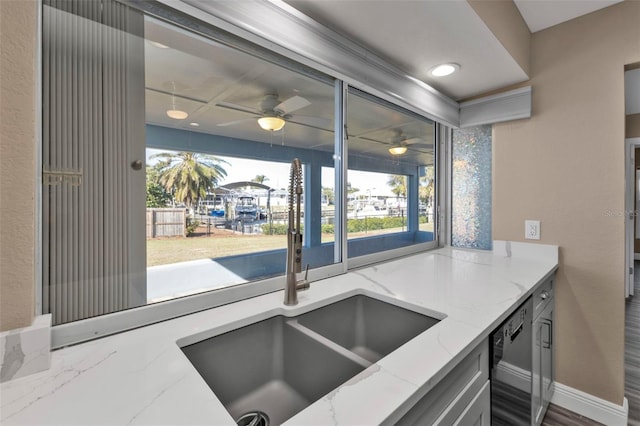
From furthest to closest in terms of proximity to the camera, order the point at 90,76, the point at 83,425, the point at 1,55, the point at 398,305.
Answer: the point at 398,305
the point at 90,76
the point at 1,55
the point at 83,425

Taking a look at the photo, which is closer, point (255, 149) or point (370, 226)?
point (255, 149)

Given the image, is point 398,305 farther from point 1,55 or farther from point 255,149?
point 1,55

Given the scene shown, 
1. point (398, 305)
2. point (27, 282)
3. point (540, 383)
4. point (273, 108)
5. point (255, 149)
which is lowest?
point (540, 383)

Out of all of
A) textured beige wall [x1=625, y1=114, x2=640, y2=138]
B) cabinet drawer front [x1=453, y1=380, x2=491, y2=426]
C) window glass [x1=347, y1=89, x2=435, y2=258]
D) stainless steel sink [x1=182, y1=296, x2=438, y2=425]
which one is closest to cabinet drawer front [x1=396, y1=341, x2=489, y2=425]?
cabinet drawer front [x1=453, y1=380, x2=491, y2=426]

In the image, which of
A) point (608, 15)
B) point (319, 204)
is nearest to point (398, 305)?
point (319, 204)

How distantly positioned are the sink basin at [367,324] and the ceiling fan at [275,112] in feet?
3.13

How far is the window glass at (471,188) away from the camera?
6.72ft

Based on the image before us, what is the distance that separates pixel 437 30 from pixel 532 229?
1378 millimetres

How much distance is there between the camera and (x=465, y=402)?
76cm

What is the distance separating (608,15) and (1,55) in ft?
8.45

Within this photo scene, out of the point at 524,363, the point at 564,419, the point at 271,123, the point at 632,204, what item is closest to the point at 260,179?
the point at 271,123

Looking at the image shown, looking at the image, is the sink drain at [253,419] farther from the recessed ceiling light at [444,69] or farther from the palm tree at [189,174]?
the recessed ceiling light at [444,69]

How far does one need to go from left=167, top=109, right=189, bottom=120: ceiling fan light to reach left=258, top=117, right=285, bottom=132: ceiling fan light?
446mm

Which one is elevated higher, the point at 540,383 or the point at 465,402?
the point at 465,402
